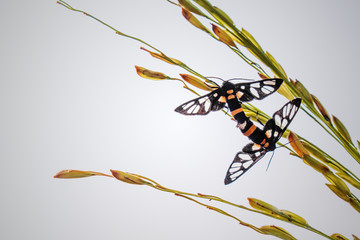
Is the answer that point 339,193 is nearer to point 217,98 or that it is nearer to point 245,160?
point 245,160

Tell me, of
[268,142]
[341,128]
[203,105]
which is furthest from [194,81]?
[341,128]

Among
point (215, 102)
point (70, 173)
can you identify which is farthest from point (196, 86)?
point (70, 173)

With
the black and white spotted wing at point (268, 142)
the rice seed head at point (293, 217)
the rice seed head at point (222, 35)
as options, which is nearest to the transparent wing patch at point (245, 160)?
the black and white spotted wing at point (268, 142)

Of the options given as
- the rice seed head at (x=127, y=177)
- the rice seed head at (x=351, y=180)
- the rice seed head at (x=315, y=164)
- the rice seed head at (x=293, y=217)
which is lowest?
the rice seed head at (x=293, y=217)

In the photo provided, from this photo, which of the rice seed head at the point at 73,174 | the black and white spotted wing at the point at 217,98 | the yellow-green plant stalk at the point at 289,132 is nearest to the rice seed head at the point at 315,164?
the yellow-green plant stalk at the point at 289,132

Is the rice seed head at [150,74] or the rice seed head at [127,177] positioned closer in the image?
the rice seed head at [127,177]

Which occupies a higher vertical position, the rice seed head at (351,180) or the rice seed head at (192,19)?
the rice seed head at (192,19)

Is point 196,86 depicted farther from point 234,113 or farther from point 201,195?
point 201,195

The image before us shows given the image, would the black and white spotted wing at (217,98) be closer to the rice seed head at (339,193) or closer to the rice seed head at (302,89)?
the rice seed head at (302,89)
